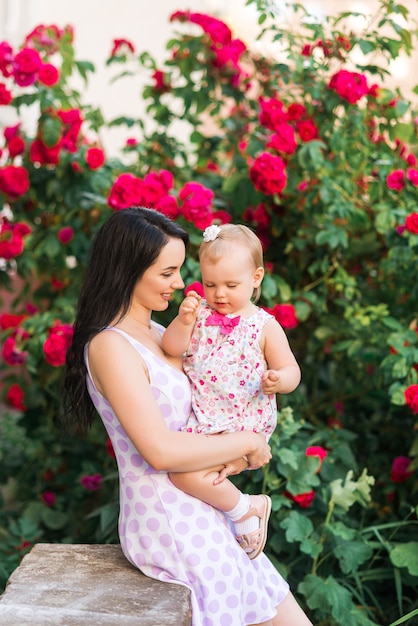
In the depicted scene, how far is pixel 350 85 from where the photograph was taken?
124 inches

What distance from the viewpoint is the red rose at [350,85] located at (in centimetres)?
314

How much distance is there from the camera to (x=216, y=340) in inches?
89.6

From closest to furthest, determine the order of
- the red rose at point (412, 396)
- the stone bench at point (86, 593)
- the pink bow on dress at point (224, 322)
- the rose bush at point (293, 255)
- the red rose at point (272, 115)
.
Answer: the stone bench at point (86, 593) < the pink bow on dress at point (224, 322) < the red rose at point (412, 396) < the rose bush at point (293, 255) < the red rose at point (272, 115)

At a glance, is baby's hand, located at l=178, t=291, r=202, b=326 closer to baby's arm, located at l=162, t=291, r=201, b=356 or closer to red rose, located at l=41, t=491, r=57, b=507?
baby's arm, located at l=162, t=291, r=201, b=356

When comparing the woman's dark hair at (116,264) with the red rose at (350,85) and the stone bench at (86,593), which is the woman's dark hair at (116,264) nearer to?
the stone bench at (86,593)

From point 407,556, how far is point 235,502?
0.90m

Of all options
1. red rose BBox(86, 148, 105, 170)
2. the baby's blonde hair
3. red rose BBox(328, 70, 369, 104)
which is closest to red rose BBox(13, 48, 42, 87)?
red rose BBox(86, 148, 105, 170)

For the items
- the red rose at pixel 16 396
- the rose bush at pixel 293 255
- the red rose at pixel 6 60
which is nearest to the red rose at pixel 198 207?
the rose bush at pixel 293 255

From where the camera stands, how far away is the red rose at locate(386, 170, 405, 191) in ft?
10.5

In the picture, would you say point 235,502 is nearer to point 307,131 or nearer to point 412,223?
point 412,223

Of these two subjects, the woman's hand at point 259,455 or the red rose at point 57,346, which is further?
the red rose at point 57,346

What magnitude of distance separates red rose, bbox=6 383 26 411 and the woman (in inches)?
61.7

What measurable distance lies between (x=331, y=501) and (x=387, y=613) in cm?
54

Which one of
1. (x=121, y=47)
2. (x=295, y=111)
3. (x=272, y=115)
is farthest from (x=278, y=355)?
(x=121, y=47)
